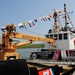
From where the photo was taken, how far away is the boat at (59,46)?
2039 centimetres

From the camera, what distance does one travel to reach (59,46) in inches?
903

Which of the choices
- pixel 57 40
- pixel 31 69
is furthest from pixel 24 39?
pixel 31 69

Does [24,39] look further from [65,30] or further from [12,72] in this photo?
[12,72]

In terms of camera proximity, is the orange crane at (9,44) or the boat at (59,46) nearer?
the orange crane at (9,44)

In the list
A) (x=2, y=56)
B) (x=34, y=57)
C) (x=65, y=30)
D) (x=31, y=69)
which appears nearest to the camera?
(x=31, y=69)

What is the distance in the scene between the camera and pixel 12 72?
10.3 ft

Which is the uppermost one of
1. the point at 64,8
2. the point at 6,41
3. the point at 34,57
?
the point at 64,8

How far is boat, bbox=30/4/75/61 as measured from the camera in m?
20.4

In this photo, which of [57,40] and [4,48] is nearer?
[4,48]

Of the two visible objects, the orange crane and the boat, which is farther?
the boat

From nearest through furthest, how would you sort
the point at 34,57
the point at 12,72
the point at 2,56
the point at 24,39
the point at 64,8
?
the point at 12,72 < the point at 2,56 < the point at 24,39 < the point at 34,57 < the point at 64,8

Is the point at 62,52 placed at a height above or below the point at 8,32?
below

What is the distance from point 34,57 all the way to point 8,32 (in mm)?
5877

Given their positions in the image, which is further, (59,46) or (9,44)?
(59,46)
